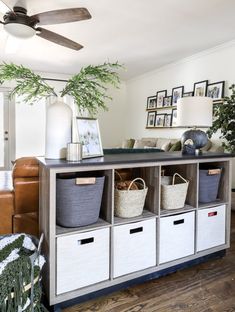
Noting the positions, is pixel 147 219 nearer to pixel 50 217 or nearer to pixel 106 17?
pixel 50 217

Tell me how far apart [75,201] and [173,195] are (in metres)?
0.76

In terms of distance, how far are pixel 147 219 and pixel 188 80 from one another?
3646 millimetres

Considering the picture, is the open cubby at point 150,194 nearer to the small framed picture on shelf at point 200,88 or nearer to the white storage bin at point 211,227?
the white storage bin at point 211,227

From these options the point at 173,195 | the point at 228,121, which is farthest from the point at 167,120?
the point at 173,195

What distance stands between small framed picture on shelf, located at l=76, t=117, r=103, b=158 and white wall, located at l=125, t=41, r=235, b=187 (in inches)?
114

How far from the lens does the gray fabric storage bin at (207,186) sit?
2053mm

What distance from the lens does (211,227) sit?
6.85 feet

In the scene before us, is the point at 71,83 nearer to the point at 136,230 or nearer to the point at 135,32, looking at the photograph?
the point at 136,230

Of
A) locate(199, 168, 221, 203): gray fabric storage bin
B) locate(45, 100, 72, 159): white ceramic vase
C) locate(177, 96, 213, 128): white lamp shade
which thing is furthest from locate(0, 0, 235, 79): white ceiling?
locate(199, 168, 221, 203): gray fabric storage bin

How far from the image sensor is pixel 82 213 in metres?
1.55

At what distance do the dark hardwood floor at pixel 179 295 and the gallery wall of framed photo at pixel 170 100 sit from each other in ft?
9.30

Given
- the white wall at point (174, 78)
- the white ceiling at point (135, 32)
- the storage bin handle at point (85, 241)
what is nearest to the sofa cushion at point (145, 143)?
the white wall at point (174, 78)

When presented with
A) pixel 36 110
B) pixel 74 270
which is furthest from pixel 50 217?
pixel 36 110

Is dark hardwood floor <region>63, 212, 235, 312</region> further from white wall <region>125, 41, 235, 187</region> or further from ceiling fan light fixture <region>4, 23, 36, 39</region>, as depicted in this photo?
white wall <region>125, 41, 235, 187</region>
